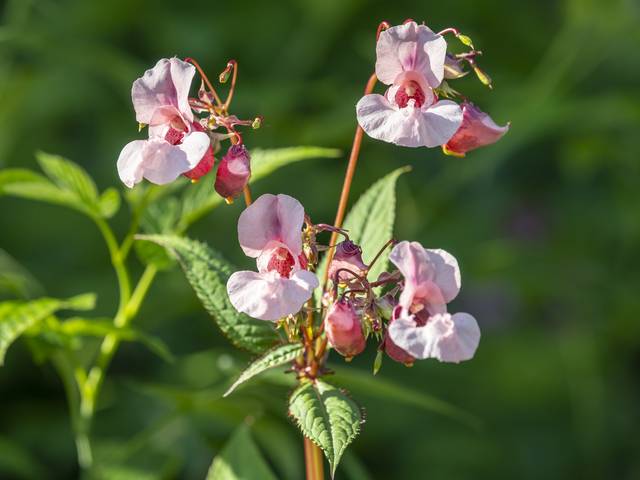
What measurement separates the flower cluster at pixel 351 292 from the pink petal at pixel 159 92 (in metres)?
0.17

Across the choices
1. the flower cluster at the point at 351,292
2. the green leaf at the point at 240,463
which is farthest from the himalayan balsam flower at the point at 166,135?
the green leaf at the point at 240,463

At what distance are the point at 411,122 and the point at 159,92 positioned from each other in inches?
13.4

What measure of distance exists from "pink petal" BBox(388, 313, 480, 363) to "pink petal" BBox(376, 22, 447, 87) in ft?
1.07

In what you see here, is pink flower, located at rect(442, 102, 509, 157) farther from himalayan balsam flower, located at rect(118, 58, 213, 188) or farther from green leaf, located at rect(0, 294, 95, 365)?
→ green leaf, located at rect(0, 294, 95, 365)

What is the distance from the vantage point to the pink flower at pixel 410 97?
4.10 ft

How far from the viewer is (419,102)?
1328 millimetres

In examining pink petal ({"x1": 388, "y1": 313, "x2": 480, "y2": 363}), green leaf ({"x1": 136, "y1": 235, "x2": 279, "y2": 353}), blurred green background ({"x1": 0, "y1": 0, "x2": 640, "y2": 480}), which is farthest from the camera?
blurred green background ({"x1": 0, "y1": 0, "x2": 640, "y2": 480})

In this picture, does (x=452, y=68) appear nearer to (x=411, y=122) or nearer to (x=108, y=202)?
(x=411, y=122)

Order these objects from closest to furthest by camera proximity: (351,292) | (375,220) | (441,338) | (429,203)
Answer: (441,338) → (351,292) → (375,220) → (429,203)

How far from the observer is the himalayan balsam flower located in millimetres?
1258

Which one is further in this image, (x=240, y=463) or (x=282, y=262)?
(x=240, y=463)

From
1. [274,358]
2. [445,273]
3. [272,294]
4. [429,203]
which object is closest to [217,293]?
[274,358]

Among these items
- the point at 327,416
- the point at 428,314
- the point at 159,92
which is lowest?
the point at 327,416

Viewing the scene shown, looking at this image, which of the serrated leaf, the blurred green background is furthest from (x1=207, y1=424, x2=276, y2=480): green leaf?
the blurred green background
